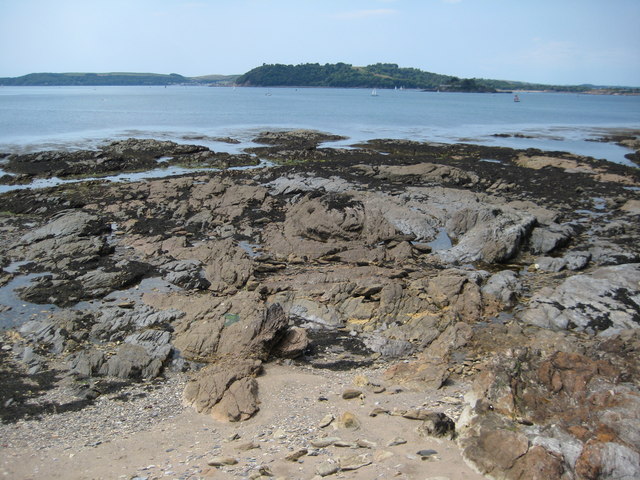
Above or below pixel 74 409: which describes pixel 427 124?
above

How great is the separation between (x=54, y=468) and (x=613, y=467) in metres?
10.2

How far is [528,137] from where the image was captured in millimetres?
66875

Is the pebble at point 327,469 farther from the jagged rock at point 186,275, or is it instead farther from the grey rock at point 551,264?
the grey rock at point 551,264

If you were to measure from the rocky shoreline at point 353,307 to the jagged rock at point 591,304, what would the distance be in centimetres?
7

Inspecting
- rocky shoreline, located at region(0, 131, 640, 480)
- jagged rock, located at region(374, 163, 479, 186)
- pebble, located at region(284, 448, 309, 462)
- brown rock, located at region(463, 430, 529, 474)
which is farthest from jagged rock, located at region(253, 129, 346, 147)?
brown rock, located at region(463, 430, 529, 474)

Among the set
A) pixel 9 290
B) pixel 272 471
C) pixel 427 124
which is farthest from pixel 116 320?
Result: pixel 427 124

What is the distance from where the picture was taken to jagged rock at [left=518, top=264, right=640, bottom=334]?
16266mm

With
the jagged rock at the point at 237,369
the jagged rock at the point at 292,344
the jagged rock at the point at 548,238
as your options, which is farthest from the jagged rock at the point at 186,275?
the jagged rock at the point at 548,238

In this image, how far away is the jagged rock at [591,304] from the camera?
53.4ft

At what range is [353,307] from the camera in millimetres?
17484

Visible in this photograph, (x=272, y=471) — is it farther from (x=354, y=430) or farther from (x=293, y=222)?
(x=293, y=222)

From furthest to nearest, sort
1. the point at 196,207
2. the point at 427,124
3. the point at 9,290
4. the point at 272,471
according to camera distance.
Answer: the point at 427,124, the point at 196,207, the point at 9,290, the point at 272,471

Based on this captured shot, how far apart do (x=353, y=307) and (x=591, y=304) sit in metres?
8.10

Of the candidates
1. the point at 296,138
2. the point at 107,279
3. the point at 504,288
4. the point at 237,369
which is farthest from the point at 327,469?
the point at 296,138
